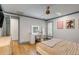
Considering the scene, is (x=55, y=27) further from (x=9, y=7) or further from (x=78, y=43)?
(x=9, y=7)

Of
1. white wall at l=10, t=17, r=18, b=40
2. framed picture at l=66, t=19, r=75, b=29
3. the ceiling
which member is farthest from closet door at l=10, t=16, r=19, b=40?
framed picture at l=66, t=19, r=75, b=29

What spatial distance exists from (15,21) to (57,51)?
2.29ft

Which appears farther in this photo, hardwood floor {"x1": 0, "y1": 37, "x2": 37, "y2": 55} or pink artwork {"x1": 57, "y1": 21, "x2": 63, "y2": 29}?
pink artwork {"x1": 57, "y1": 21, "x2": 63, "y2": 29}

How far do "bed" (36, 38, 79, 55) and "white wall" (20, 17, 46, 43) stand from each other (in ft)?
0.65

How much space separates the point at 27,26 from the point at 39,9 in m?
0.30

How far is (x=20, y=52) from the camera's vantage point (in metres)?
1.15

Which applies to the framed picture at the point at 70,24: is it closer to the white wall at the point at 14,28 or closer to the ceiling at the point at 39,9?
the ceiling at the point at 39,9

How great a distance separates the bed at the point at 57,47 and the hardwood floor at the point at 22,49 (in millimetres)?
77

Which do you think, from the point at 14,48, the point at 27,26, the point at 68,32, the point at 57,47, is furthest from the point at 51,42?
the point at 14,48

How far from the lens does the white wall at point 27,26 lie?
1238mm

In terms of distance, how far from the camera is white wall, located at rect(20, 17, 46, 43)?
1.24 meters

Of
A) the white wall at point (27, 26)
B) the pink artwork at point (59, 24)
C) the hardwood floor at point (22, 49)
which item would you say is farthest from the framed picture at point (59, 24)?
the hardwood floor at point (22, 49)

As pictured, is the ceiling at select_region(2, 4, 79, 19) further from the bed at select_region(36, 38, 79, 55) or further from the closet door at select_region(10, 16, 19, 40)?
the bed at select_region(36, 38, 79, 55)
